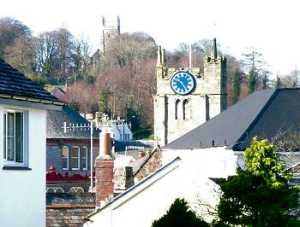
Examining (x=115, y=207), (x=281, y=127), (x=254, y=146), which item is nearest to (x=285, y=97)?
(x=281, y=127)

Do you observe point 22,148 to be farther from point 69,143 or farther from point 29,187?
point 69,143

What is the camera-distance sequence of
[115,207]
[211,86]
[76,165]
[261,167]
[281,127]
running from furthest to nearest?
[211,86] → [76,165] → [281,127] → [115,207] → [261,167]

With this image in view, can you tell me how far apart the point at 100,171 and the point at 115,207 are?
209 centimetres

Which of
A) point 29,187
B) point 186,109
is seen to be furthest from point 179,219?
point 186,109

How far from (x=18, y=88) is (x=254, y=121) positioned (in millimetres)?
19375

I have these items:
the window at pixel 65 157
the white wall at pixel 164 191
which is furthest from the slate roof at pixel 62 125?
the white wall at pixel 164 191

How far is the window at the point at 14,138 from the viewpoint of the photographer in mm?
20312

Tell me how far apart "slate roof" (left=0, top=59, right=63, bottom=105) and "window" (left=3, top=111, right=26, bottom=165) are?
0.38 meters

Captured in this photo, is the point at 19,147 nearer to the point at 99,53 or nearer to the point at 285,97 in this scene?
the point at 285,97

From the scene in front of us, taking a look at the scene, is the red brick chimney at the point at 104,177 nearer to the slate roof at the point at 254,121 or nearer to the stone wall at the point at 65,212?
the stone wall at the point at 65,212

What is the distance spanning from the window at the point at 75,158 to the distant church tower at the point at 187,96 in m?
11.4

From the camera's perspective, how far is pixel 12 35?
146 metres

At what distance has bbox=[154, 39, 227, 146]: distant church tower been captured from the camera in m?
110

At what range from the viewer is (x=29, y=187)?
2075 centimetres
